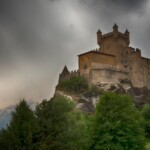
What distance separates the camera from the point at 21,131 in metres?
35.2

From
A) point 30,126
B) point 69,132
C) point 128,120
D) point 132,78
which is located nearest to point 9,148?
point 30,126

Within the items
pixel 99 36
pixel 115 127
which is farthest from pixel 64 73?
pixel 115 127

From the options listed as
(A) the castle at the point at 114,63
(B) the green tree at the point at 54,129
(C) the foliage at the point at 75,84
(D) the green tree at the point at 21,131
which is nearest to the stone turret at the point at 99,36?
(A) the castle at the point at 114,63

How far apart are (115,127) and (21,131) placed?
64.2 feet

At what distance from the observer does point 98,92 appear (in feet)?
345

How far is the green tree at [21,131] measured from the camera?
34281 millimetres

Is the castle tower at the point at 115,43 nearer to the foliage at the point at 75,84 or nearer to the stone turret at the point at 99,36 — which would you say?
the stone turret at the point at 99,36

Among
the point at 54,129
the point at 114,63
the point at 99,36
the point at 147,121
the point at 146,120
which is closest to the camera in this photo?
the point at 54,129

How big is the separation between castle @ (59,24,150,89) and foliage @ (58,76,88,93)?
7.54 ft

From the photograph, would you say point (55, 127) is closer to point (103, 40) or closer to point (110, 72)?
point (110, 72)

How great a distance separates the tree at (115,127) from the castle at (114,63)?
170 ft

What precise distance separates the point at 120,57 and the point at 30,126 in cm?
8484

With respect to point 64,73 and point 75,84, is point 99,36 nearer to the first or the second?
point 64,73

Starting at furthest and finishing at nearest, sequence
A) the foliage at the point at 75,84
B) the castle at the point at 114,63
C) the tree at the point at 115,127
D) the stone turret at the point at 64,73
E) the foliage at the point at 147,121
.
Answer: the stone turret at the point at 64,73 → the castle at the point at 114,63 → the foliage at the point at 75,84 → the foliage at the point at 147,121 → the tree at the point at 115,127
